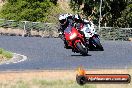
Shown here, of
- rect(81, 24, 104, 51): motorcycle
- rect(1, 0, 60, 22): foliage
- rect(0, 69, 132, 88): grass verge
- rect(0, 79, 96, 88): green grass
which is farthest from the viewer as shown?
rect(1, 0, 60, 22): foliage

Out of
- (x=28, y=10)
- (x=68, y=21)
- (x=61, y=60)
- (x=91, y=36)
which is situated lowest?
(x=61, y=60)

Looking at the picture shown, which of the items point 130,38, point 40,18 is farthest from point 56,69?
point 40,18

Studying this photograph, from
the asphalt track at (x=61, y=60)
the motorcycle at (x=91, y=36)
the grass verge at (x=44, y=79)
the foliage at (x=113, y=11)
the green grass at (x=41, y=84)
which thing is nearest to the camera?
the green grass at (x=41, y=84)

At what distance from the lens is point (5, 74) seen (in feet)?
54.2

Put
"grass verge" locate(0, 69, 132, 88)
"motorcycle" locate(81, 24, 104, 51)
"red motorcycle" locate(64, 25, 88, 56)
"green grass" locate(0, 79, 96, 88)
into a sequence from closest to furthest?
"green grass" locate(0, 79, 96, 88) → "grass verge" locate(0, 69, 132, 88) → "red motorcycle" locate(64, 25, 88, 56) → "motorcycle" locate(81, 24, 104, 51)

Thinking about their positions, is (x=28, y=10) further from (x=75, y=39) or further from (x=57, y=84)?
(x=57, y=84)

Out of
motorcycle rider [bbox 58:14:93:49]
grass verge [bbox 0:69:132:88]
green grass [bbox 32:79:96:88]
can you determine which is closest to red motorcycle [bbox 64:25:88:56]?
motorcycle rider [bbox 58:14:93:49]

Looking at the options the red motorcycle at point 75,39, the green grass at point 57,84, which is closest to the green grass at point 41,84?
the green grass at point 57,84

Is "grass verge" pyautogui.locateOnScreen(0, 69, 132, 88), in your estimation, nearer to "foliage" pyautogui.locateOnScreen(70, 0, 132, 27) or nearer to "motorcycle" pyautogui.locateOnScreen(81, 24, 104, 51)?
"motorcycle" pyautogui.locateOnScreen(81, 24, 104, 51)

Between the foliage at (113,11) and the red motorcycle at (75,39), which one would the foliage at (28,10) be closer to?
the foliage at (113,11)

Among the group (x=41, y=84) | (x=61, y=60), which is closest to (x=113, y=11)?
(x=61, y=60)

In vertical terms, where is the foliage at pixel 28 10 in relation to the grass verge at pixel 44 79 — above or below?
above

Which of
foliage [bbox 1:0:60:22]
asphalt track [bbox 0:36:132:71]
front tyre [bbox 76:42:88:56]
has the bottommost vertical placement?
asphalt track [bbox 0:36:132:71]

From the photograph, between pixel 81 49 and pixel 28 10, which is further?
pixel 28 10
